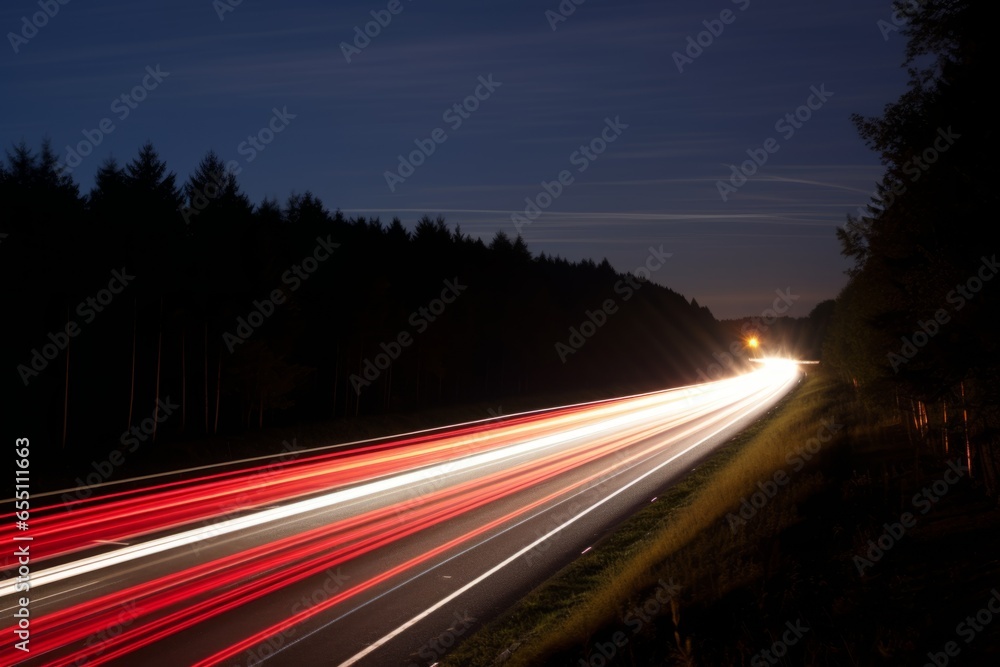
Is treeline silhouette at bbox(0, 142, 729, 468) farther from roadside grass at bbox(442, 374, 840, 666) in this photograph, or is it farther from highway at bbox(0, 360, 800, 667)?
roadside grass at bbox(442, 374, 840, 666)

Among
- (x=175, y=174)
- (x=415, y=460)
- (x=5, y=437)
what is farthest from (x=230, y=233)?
(x=415, y=460)

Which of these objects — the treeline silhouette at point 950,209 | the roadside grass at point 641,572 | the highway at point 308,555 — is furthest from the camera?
the treeline silhouette at point 950,209

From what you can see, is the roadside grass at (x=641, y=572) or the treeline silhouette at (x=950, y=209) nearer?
the roadside grass at (x=641, y=572)

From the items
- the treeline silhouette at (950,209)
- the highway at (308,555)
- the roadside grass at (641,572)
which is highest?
the treeline silhouette at (950,209)

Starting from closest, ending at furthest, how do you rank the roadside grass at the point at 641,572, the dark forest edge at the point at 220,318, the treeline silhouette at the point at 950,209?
the roadside grass at the point at 641,572, the treeline silhouette at the point at 950,209, the dark forest edge at the point at 220,318

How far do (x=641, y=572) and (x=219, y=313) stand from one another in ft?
96.7

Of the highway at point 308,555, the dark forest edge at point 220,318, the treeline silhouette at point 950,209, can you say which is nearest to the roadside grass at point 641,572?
the highway at point 308,555

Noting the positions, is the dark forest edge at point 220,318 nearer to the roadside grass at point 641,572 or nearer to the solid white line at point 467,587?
the solid white line at point 467,587

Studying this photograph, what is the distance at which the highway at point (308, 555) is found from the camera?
28.2ft

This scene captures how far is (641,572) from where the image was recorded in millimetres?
10945

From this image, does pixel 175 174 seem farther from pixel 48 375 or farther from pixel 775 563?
pixel 775 563

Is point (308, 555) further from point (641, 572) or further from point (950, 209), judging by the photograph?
point (950, 209)

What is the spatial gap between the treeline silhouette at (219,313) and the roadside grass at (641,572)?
21.9m

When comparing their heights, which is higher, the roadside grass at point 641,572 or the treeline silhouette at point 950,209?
the treeline silhouette at point 950,209
